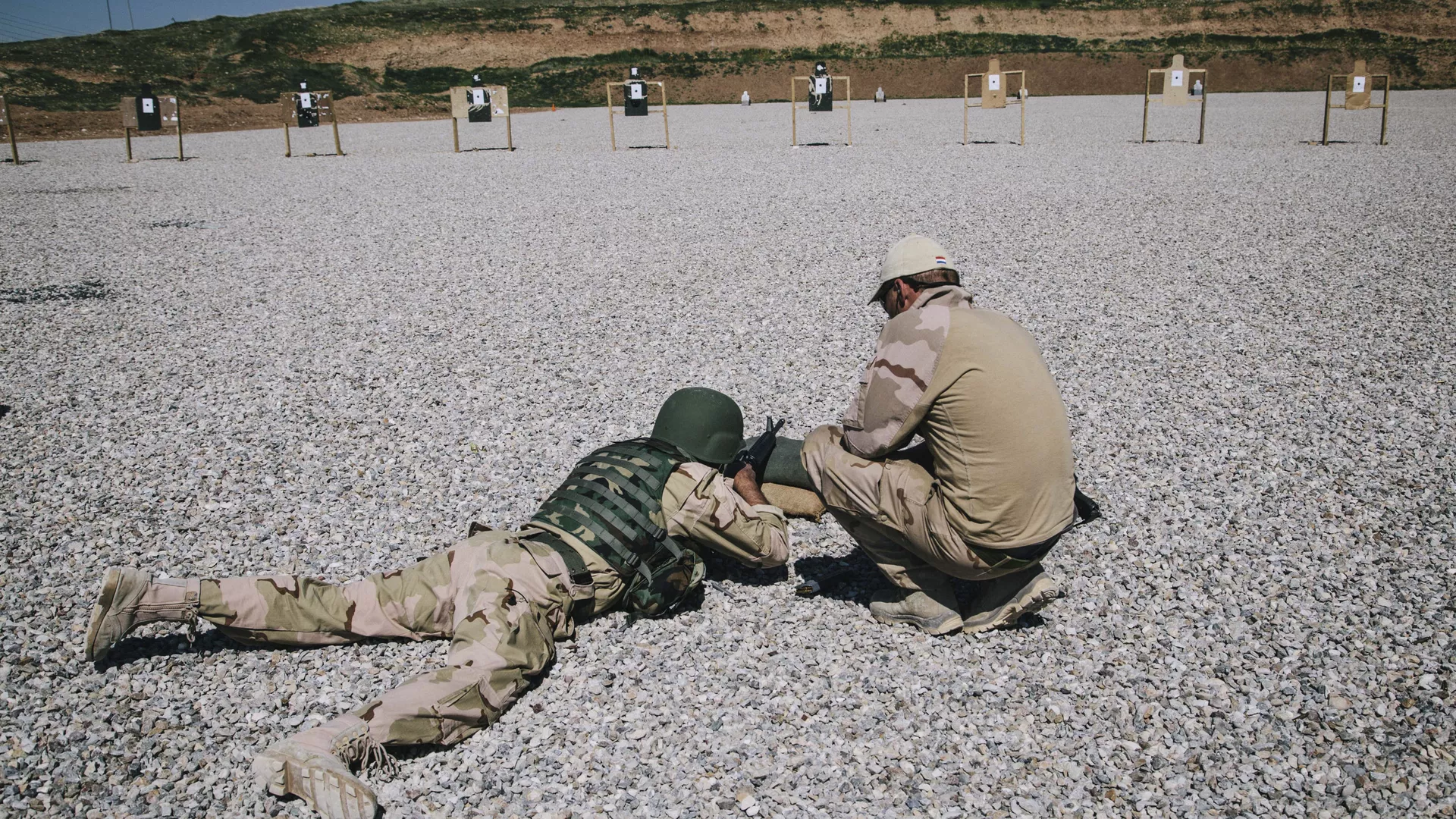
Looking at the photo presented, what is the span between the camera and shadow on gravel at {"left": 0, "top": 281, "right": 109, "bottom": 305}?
8.80 metres

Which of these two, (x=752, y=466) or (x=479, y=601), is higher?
(x=752, y=466)

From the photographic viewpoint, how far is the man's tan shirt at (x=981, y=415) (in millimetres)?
3297

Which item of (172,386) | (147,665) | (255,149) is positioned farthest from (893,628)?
(255,149)

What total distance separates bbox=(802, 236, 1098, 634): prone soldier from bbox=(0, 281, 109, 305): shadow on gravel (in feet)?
26.5

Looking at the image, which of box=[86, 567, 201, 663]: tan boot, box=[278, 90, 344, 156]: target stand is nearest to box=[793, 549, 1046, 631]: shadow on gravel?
box=[86, 567, 201, 663]: tan boot

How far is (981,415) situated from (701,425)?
3.41 ft

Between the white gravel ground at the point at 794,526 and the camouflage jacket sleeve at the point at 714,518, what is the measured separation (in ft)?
1.02

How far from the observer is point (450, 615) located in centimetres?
360

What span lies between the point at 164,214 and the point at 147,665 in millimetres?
11552

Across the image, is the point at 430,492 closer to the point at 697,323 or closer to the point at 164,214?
the point at 697,323

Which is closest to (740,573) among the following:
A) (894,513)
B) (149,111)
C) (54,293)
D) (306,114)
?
(894,513)

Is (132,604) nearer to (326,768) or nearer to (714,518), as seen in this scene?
(326,768)

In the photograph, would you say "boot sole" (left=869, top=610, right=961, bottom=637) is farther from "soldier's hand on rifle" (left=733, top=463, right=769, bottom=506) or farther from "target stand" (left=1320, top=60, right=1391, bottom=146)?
"target stand" (left=1320, top=60, right=1391, bottom=146)

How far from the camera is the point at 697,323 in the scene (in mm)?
7820
